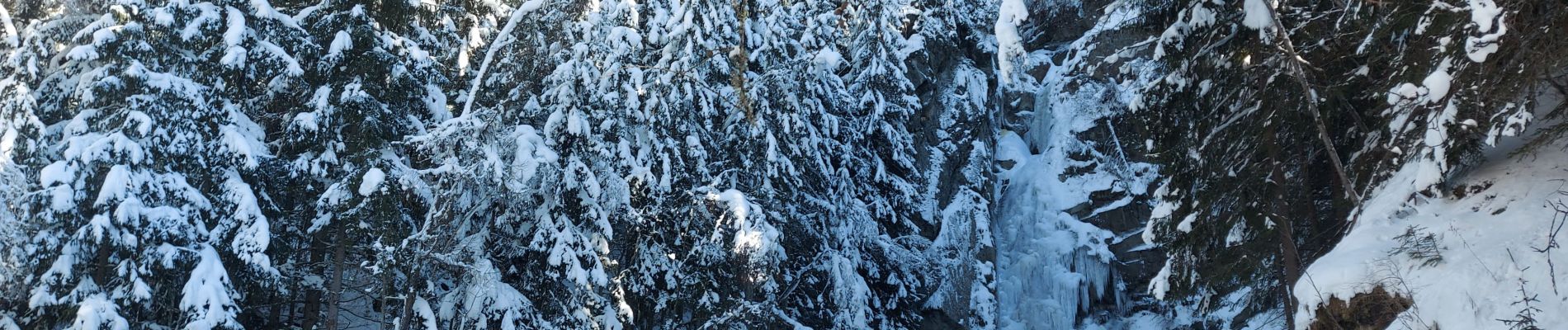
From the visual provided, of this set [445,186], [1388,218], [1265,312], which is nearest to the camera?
[1388,218]

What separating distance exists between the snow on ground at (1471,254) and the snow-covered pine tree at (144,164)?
34.7ft

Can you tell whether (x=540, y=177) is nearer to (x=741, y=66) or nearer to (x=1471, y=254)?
(x=741, y=66)

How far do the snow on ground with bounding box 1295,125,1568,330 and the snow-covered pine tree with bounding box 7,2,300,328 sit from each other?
416 inches

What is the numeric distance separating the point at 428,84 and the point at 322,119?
1417mm

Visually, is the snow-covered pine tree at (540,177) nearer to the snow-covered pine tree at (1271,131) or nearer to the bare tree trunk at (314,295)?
the bare tree trunk at (314,295)

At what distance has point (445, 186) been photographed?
10539mm

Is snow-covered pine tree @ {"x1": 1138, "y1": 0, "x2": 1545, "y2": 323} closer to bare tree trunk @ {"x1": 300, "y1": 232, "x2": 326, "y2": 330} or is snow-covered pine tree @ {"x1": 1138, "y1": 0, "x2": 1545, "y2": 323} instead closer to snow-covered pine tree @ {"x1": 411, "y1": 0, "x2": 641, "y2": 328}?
snow-covered pine tree @ {"x1": 411, "y1": 0, "x2": 641, "y2": 328}

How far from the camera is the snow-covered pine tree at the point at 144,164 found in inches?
424

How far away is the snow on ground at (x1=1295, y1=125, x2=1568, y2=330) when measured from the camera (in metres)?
5.85

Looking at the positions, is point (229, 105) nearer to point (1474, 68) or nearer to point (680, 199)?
point (680, 199)

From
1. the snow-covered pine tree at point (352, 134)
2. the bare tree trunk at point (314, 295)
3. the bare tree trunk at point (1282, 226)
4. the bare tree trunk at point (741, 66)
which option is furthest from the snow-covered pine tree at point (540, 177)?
the bare tree trunk at point (741, 66)

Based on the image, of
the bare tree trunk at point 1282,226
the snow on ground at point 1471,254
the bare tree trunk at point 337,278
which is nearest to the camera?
the snow on ground at point 1471,254

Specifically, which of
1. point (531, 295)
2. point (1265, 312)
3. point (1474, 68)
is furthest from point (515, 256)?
point (1474, 68)

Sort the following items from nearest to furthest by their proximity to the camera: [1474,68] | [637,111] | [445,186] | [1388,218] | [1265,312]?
[1474,68] → [1388,218] → [445,186] → [1265,312] → [637,111]
